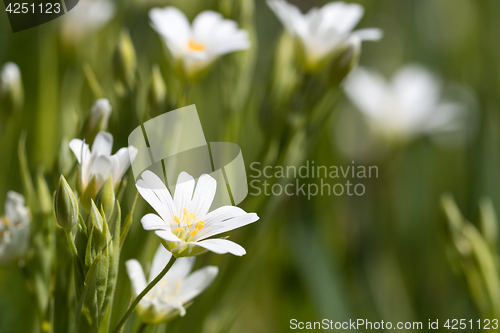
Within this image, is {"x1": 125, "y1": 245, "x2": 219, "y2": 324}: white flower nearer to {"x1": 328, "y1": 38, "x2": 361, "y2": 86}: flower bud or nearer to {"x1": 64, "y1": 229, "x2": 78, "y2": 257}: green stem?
{"x1": 64, "y1": 229, "x2": 78, "y2": 257}: green stem

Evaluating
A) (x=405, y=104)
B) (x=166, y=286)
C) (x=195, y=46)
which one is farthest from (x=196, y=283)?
(x=405, y=104)

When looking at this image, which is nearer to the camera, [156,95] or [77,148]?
[77,148]

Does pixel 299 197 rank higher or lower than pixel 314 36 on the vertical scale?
lower

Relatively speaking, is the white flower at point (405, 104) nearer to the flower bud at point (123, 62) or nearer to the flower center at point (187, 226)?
the flower bud at point (123, 62)

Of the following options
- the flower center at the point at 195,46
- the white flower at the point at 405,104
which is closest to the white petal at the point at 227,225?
the flower center at the point at 195,46

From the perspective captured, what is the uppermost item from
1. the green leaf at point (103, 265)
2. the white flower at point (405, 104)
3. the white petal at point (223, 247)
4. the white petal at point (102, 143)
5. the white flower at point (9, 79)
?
the white flower at point (9, 79)

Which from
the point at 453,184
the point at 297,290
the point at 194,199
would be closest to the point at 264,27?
the point at 453,184

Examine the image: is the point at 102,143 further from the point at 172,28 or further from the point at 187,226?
the point at 172,28
